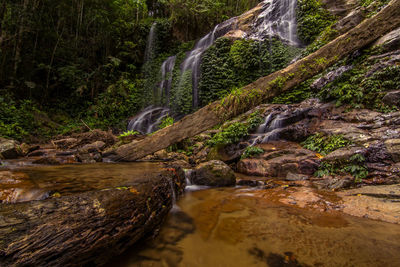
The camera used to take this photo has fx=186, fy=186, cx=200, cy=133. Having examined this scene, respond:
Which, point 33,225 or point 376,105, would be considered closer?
point 33,225

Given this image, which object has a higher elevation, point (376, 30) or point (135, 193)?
point (376, 30)

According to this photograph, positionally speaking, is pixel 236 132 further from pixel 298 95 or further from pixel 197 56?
pixel 197 56

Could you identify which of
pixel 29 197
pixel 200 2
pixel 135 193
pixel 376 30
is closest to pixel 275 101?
pixel 376 30

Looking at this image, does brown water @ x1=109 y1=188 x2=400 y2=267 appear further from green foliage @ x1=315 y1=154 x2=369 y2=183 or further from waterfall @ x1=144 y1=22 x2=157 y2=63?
waterfall @ x1=144 y1=22 x2=157 y2=63

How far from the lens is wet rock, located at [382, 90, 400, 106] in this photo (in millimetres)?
4833

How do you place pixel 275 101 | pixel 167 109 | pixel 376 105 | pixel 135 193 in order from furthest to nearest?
pixel 167 109 < pixel 275 101 < pixel 376 105 < pixel 135 193

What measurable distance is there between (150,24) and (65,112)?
10739mm

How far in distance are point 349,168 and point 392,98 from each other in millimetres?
2746

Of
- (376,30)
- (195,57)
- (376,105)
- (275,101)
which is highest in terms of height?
(195,57)

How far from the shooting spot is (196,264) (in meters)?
1.65

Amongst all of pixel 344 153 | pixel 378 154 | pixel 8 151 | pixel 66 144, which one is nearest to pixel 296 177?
pixel 344 153

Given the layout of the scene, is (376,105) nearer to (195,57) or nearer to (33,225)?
(33,225)

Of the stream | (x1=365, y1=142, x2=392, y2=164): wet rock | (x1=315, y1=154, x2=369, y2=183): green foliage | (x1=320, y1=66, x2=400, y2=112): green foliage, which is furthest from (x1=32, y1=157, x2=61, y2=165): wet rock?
(x1=320, y1=66, x2=400, y2=112): green foliage

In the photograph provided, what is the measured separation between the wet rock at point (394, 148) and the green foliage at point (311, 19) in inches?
345
